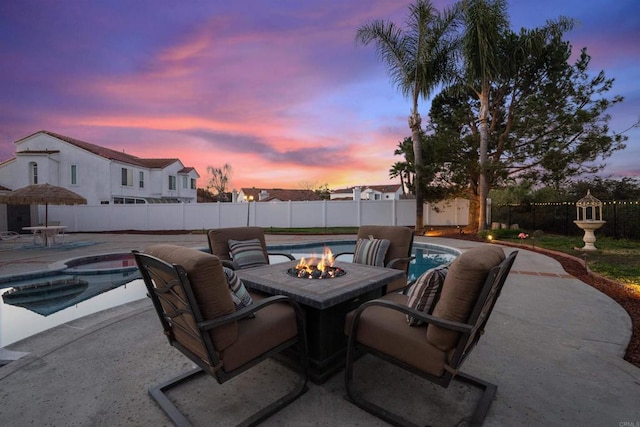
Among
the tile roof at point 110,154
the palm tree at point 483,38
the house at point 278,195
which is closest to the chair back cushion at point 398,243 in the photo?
the palm tree at point 483,38

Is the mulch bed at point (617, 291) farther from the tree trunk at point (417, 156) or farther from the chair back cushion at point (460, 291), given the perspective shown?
the tree trunk at point (417, 156)

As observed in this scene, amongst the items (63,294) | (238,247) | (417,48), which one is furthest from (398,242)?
(417,48)

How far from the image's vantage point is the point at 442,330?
5.58ft

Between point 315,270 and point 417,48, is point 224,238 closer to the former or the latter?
point 315,270

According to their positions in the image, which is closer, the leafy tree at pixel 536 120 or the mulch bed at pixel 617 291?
the mulch bed at pixel 617 291

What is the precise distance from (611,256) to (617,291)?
11.4 feet

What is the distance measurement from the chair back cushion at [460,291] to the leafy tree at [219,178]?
3883 centimetres

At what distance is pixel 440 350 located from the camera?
1723 millimetres

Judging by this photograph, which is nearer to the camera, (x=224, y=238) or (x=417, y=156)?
(x=224, y=238)

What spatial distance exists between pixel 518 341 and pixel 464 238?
30.6 ft

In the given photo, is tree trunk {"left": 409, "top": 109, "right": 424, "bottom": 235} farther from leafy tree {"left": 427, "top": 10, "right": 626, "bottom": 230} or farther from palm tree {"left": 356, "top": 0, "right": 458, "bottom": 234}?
leafy tree {"left": 427, "top": 10, "right": 626, "bottom": 230}

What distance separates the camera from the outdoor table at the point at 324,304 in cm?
229

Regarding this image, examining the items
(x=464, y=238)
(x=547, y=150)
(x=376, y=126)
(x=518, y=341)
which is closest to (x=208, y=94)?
(x=376, y=126)

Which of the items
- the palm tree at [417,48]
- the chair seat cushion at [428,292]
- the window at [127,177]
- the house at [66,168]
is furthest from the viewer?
the window at [127,177]
